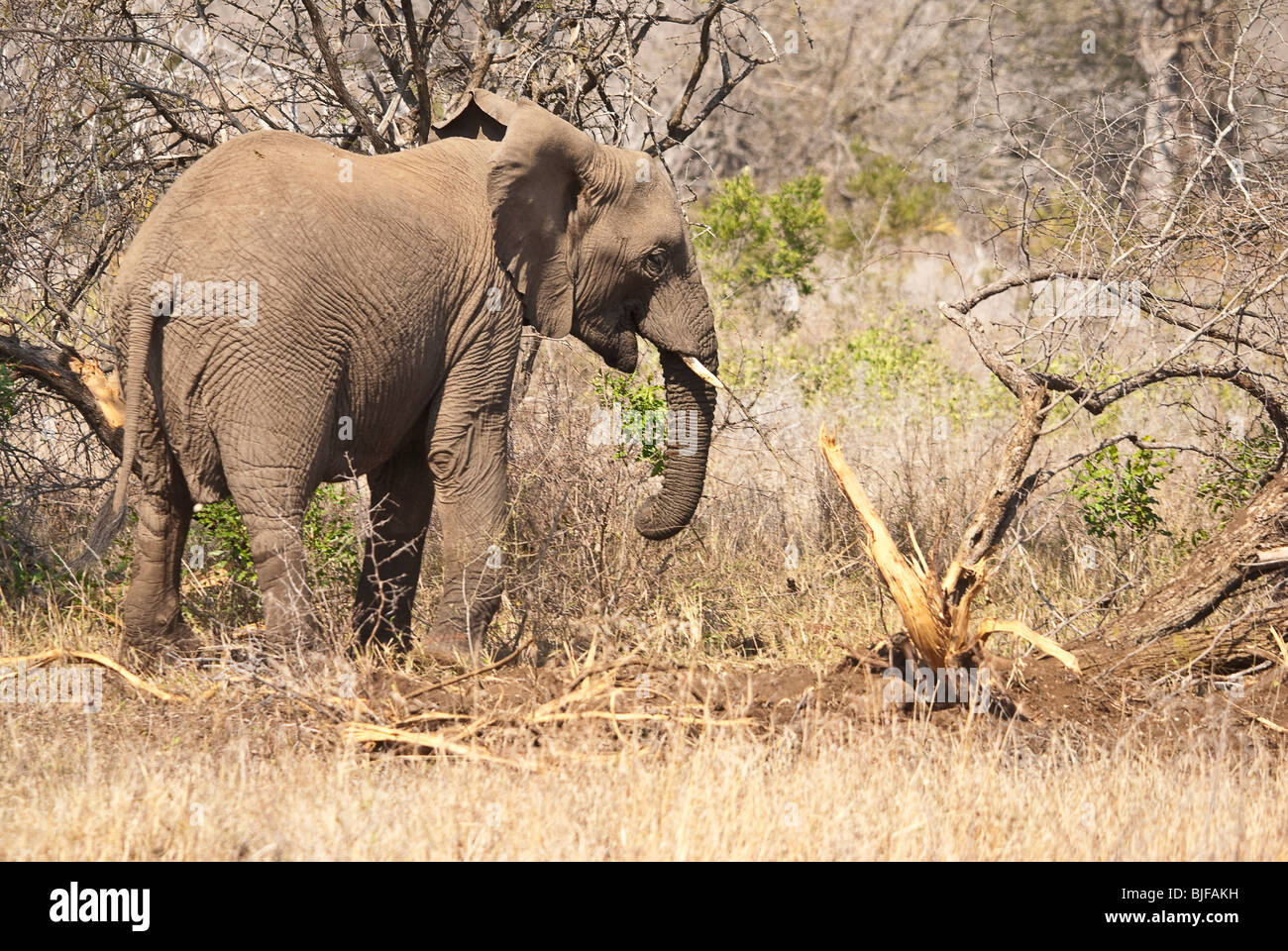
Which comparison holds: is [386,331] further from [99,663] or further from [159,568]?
[99,663]

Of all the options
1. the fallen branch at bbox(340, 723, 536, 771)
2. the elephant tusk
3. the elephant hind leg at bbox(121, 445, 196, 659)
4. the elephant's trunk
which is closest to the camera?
the fallen branch at bbox(340, 723, 536, 771)

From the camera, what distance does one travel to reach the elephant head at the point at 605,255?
667 centimetres

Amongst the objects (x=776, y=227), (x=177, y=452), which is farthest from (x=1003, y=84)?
(x=177, y=452)

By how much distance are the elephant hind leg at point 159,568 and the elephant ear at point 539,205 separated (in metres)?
1.88

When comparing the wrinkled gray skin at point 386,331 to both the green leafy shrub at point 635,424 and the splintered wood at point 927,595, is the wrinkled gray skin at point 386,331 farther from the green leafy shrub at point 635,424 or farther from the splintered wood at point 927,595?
the splintered wood at point 927,595

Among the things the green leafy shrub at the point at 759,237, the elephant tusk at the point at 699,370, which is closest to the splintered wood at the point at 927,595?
the elephant tusk at the point at 699,370

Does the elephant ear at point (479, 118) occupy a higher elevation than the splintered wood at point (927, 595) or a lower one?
higher

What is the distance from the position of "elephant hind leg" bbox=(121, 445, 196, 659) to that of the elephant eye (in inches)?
99.9

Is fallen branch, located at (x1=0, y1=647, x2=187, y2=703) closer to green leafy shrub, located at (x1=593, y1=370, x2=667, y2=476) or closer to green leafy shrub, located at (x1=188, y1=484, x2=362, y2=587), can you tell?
green leafy shrub, located at (x1=188, y1=484, x2=362, y2=587)

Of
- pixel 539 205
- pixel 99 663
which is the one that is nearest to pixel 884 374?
pixel 539 205

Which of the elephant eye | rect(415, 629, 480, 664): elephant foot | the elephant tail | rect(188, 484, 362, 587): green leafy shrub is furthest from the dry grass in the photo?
the elephant eye

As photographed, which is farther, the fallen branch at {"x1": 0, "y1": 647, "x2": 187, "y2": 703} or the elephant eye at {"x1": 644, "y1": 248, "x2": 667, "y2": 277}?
the elephant eye at {"x1": 644, "y1": 248, "x2": 667, "y2": 277}

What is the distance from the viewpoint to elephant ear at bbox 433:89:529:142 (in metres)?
6.91

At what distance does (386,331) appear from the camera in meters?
6.15
